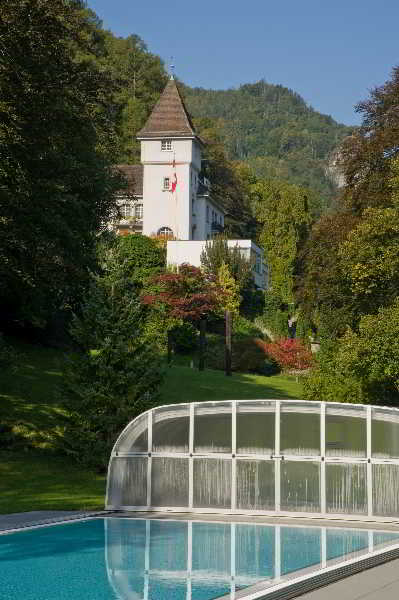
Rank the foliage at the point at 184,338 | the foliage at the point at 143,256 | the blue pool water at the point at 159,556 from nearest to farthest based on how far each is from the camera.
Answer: the blue pool water at the point at 159,556 < the foliage at the point at 184,338 < the foliage at the point at 143,256

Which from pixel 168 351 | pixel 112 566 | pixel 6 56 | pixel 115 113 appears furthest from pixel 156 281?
pixel 112 566

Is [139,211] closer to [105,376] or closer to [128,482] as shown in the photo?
[105,376]

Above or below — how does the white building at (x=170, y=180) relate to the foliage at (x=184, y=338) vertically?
above

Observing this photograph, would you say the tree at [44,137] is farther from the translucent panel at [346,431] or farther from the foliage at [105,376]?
the translucent panel at [346,431]

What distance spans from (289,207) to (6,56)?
64.2m

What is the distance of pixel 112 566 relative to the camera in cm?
1477

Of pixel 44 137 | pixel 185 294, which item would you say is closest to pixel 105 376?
pixel 44 137

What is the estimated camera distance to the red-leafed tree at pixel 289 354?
54500 mm

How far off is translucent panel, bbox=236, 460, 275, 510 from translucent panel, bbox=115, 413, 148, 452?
224 cm

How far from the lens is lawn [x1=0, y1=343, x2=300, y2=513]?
23.5m

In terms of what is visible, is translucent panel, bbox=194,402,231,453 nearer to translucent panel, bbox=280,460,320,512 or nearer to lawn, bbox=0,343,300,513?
translucent panel, bbox=280,460,320,512

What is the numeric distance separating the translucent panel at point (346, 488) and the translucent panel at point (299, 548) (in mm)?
1699

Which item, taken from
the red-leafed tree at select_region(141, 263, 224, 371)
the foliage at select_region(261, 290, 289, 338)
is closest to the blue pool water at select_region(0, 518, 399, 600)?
the red-leafed tree at select_region(141, 263, 224, 371)

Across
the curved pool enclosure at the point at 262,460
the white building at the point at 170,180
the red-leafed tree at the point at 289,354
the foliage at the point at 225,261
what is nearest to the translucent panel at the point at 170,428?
the curved pool enclosure at the point at 262,460
